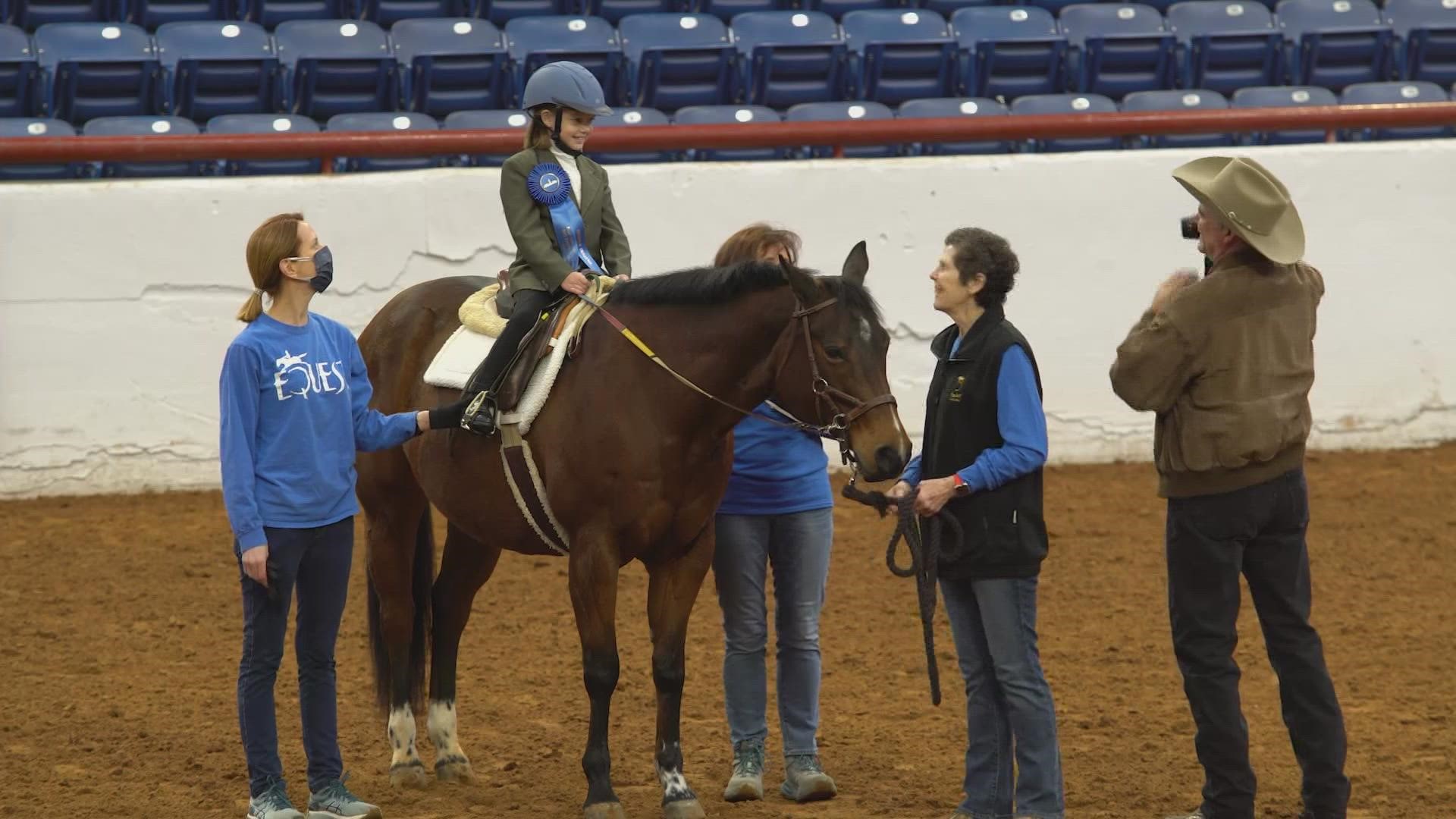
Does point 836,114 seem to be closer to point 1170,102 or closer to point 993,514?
point 1170,102

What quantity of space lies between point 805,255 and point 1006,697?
5404mm

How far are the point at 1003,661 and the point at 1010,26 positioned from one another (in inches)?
381

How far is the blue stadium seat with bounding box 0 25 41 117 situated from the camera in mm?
11422

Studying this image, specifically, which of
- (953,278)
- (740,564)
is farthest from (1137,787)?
(953,278)

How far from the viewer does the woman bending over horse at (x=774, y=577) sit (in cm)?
542

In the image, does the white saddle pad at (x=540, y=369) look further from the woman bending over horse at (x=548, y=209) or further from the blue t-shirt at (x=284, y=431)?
the blue t-shirt at (x=284, y=431)

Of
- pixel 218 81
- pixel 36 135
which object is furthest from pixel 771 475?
pixel 218 81

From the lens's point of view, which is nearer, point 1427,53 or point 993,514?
point 993,514

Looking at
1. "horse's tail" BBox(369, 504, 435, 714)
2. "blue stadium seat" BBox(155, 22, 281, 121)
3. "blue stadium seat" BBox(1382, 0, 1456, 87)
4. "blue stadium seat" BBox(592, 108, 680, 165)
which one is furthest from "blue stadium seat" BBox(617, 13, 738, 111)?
"horse's tail" BBox(369, 504, 435, 714)

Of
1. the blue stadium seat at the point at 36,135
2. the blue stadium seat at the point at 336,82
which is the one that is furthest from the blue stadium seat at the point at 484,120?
the blue stadium seat at the point at 36,135

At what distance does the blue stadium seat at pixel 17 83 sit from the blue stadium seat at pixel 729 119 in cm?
462

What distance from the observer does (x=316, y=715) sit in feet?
16.0

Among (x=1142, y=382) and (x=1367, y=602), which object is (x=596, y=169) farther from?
(x=1367, y=602)

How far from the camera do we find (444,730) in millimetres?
5820
